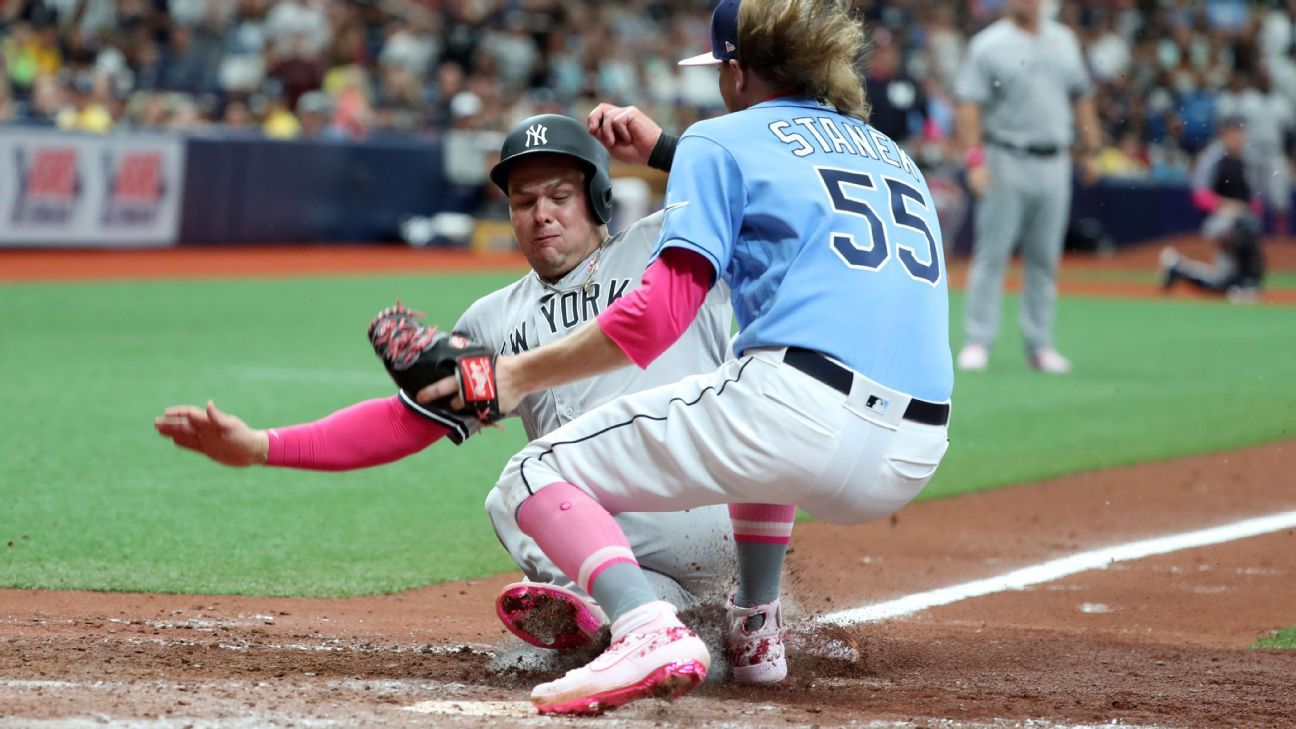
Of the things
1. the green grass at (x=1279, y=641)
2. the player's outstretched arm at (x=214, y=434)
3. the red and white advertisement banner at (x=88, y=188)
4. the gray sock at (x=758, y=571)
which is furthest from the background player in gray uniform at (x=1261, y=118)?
the player's outstretched arm at (x=214, y=434)

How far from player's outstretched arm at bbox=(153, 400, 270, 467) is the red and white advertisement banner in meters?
14.0

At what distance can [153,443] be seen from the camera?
757 centimetres

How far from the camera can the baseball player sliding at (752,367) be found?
3381 millimetres

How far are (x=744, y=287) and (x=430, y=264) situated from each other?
15758 millimetres

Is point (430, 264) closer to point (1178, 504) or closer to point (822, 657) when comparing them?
point (1178, 504)

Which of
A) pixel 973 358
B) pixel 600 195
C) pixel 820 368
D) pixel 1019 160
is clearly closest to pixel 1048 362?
pixel 973 358

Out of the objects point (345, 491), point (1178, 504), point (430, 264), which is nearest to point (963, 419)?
point (1178, 504)

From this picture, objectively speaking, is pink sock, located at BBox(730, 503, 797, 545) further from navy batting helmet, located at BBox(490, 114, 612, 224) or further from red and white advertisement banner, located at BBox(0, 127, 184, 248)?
red and white advertisement banner, located at BBox(0, 127, 184, 248)

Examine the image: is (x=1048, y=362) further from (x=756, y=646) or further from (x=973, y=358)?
(x=756, y=646)

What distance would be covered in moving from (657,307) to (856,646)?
1417 mm

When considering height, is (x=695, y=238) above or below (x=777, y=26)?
below

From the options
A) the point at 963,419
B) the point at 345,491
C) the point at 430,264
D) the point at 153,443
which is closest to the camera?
the point at 345,491

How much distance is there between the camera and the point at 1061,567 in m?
5.90

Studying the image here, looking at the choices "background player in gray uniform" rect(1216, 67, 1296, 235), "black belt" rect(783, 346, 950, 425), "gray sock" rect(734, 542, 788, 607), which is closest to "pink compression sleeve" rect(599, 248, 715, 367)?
"black belt" rect(783, 346, 950, 425)
